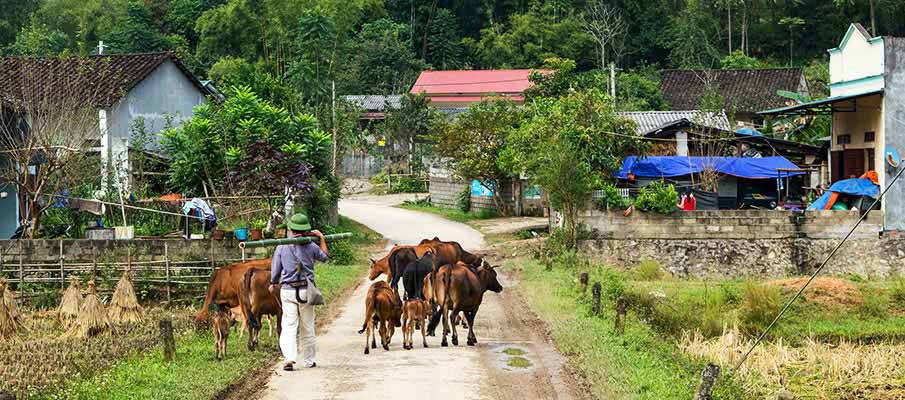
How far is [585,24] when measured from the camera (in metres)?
74.0

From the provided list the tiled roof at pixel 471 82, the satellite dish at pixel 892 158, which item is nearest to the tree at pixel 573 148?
the satellite dish at pixel 892 158

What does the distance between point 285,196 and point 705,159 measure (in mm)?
13888

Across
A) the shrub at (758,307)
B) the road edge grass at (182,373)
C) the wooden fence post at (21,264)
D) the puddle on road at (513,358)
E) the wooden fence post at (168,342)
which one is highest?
the wooden fence post at (21,264)

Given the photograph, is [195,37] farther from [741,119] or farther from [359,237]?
[359,237]

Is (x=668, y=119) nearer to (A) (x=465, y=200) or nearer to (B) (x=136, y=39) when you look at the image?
(A) (x=465, y=200)

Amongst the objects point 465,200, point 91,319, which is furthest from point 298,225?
point 465,200

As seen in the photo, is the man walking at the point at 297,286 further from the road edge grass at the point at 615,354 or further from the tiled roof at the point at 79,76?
the tiled roof at the point at 79,76

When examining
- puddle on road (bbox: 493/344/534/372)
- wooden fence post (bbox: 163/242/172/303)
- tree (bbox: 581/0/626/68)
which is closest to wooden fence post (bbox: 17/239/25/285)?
wooden fence post (bbox: 163/242/172/303)

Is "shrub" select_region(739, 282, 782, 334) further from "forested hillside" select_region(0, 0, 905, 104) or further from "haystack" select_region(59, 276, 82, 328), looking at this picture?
"forested hillside" select_region(0, 0, 905, 104)

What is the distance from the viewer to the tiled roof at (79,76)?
3247cm

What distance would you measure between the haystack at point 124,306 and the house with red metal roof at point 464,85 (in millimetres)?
43798

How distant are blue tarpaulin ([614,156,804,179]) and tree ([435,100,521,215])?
6401mm

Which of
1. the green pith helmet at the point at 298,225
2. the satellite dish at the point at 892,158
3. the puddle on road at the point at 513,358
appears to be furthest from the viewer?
the satellite dish at the point at 892,158

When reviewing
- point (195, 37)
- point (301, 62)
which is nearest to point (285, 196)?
point (301, 62)
